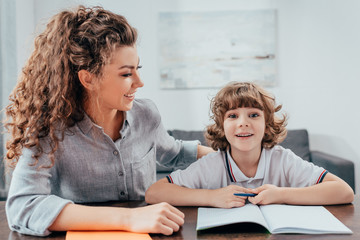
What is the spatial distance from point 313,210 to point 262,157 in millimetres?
344

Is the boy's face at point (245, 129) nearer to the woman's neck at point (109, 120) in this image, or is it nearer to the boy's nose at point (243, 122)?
the boy's nose at point (243, 122)

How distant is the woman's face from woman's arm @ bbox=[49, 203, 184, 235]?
35 cm

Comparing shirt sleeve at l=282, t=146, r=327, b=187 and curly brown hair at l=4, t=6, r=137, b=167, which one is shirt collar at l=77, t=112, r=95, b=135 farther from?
shirt sleeve at l=282, t=146, r=327, b=187

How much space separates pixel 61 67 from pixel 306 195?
2.56 feet

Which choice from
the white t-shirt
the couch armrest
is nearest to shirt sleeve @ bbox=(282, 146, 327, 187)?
the white t-shirt

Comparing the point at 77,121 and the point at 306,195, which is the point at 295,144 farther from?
the point at 77,121

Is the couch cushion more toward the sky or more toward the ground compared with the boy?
more toward the ground

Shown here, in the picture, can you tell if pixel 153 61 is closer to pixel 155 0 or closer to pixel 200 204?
pixel 155 0

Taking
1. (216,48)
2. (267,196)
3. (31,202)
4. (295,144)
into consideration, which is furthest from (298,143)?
(31,202)

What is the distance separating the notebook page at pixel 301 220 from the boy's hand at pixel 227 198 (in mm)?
63

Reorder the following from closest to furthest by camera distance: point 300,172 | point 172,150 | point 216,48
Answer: point 300,172 < point 172,150 < point 216,48

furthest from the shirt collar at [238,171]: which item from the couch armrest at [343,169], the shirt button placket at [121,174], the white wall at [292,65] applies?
the white wall at [292,65]

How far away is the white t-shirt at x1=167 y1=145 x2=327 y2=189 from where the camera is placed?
1210mm

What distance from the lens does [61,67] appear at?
3.49 ft
